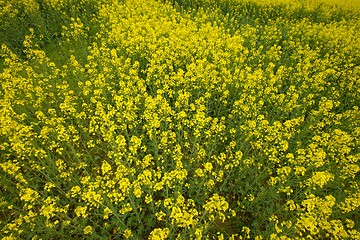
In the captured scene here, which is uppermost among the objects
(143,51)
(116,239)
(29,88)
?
(143,51)

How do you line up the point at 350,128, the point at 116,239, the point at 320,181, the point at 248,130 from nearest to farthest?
the point at 320,181 → the point at 116,239 → the point at 248,130 → the point at 350,128

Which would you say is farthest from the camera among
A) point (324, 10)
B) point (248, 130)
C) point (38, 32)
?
point (324, 10)

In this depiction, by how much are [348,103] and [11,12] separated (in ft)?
43.4

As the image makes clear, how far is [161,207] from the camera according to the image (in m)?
4.23

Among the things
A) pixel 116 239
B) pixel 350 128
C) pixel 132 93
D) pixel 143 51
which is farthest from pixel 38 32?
pixel 350 128

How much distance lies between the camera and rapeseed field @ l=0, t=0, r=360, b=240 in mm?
3740

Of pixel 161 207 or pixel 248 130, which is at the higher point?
pixel 248 130

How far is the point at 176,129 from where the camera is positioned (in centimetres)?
539

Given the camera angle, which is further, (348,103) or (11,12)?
→ (11,12)

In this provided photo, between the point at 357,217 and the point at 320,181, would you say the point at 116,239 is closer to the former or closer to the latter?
the point at 320,181

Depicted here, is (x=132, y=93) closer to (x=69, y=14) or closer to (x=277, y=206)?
(x=277, y=206)

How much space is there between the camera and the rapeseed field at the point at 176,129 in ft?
12.3

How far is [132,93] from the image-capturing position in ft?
19.1

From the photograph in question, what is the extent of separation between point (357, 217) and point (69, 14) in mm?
12194
